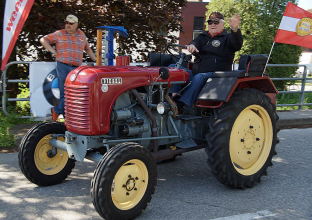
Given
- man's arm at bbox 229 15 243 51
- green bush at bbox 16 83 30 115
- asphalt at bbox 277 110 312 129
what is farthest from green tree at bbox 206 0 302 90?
man's arm at bbox 229 15 243 51

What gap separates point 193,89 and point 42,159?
1816 millimetres

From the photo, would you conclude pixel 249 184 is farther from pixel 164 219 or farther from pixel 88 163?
pixel 88 163

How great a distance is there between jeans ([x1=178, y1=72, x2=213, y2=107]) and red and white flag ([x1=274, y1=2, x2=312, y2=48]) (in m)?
2.17

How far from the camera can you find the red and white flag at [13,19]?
6.07m

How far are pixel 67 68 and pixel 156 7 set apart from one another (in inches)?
111

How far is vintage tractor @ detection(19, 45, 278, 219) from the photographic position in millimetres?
3684

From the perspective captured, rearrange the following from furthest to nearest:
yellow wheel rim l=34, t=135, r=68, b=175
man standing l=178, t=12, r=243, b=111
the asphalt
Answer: the asphalt < man standing l=178, t=12, r=243, b=111 < yellow wheel rim l=34, t=135, r=68, b=175

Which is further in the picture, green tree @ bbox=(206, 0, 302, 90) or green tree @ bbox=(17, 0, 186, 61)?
green tree @ bbox=(206, 0, 302, 90)

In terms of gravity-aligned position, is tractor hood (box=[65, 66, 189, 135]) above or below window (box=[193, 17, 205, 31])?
below

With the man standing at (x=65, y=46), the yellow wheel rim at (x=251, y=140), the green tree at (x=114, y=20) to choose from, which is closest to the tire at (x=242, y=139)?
the yellow wheel rim at (x=251, y=140)

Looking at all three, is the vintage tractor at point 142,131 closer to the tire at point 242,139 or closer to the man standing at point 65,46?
the tire at point 242,139

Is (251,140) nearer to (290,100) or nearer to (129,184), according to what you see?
(129,184)

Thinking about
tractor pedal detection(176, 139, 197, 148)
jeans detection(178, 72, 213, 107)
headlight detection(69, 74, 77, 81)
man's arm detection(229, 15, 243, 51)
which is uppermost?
man's arm detection(229, 15, 243, 51)

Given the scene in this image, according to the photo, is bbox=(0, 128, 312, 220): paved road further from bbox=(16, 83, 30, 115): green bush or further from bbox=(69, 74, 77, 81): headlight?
bbox=(16, 83, 30, 115): green bush
